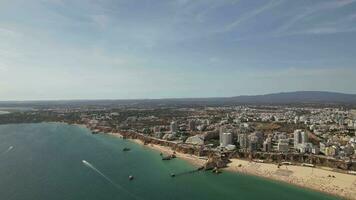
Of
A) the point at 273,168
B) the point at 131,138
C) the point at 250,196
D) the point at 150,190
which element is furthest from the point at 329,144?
the point at 131,138

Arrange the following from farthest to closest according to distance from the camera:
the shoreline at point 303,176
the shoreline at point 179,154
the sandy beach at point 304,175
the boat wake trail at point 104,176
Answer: the shoreline at point 179,154, the sandy beach at point 304,175, the shoreline at point 303,176, the boat wake trail at point 104,176

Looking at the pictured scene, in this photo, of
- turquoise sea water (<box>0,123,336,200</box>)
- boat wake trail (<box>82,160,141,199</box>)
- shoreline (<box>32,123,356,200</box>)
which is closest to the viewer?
turquoise sea water (<box>0,123,336,200</box>)

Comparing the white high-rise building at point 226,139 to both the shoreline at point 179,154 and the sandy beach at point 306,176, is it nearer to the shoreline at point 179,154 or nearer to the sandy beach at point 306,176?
the shoreline at point 179,154

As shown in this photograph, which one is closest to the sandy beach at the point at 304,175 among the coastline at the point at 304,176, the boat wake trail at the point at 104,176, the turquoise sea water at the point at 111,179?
the coastline at the point at 304,176

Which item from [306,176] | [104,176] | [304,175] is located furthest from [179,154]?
[306,176]

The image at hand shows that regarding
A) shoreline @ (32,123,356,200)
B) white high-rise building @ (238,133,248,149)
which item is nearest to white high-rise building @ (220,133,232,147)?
white high-rise building @ (238,133,248,149)

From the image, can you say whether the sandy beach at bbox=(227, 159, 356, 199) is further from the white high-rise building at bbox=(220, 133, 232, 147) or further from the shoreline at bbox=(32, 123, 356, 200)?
the white high-rise building at bbox=(220, 133, 232, 147)

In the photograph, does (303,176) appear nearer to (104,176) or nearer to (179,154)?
(179,154)
